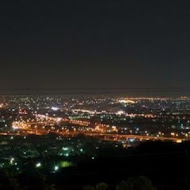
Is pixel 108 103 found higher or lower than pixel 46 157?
higher

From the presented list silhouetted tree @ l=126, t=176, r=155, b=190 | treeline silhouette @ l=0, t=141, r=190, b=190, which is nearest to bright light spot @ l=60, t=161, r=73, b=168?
treeline silhouette @ l=0, t=141, r=190, b=190

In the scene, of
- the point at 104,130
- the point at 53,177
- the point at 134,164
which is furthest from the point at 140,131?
the point at 53,177

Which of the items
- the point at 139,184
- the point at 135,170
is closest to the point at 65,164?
the point at 135,170

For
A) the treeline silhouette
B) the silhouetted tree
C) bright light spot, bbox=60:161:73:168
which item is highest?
bright light spot, bbox=60:161:73:168

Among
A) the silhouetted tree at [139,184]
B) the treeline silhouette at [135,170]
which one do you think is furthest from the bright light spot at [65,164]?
the silhouetted tree at [139,184]

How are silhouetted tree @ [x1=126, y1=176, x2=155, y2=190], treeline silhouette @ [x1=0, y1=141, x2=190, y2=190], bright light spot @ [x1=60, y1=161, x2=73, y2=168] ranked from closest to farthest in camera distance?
silhouetted tree @ [x1=126, y1=176, x2=155, y2=190] → treeline silhouette @ [x1=0, y1=141, x2=190, y2=190] → bright light spot @ [x1=60, y1=161, x2=73, y2=168]

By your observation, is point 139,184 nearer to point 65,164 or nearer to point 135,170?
point 135,170

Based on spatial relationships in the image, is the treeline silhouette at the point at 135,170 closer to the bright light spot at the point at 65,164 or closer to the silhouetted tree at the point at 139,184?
the bright light spot at the point at 65,164

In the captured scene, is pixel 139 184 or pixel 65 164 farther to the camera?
pixel 65 164

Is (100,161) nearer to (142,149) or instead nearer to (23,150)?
(142,149)

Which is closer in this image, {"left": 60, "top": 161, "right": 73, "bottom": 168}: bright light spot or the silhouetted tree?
the silhouetted tree

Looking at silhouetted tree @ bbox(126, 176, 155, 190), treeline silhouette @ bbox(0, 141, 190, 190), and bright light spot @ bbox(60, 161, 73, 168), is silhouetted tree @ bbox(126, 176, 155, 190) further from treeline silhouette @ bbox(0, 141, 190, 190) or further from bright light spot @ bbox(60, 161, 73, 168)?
bright light spot @ bbox(60, 161, 73, 168)
